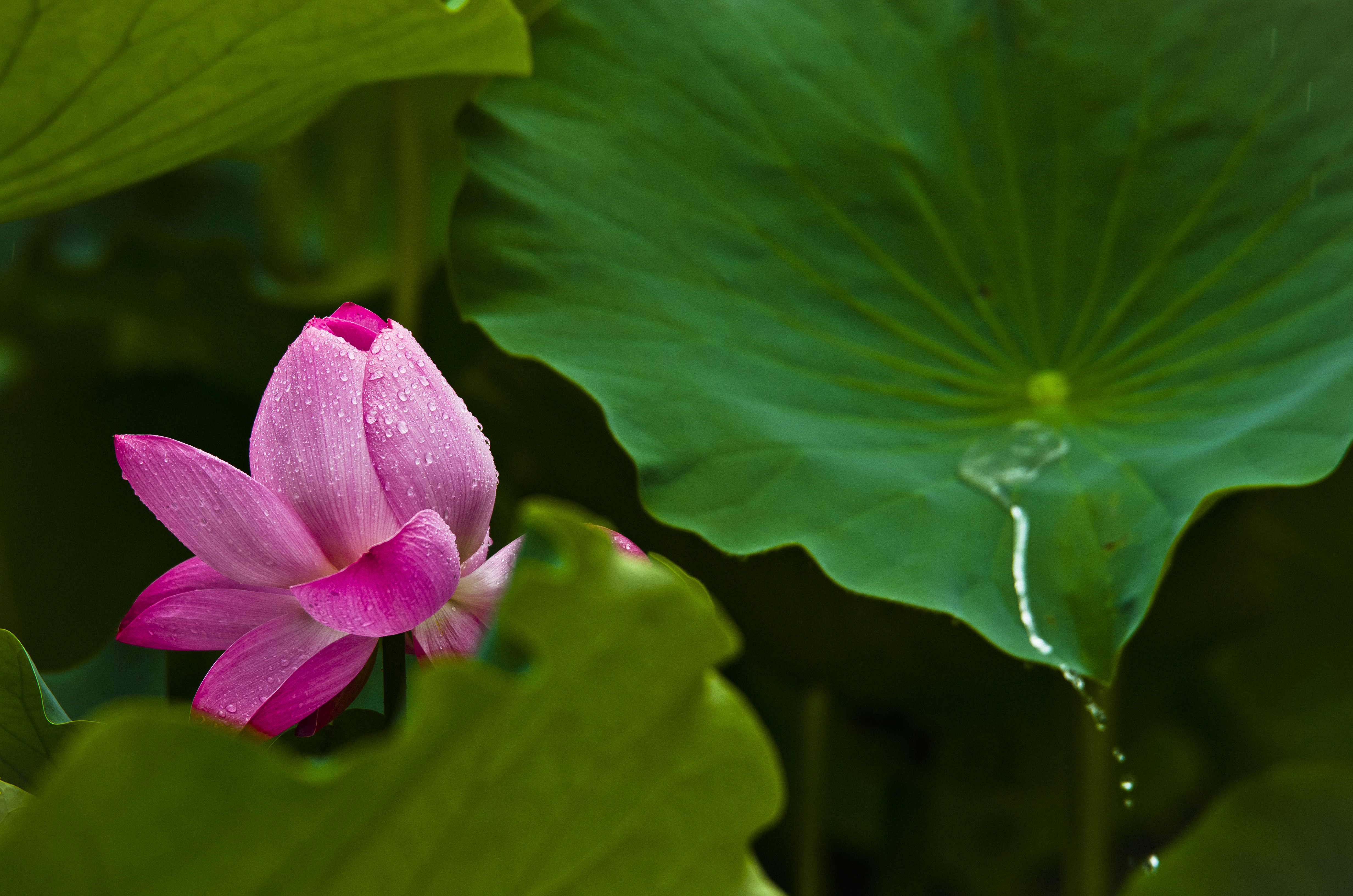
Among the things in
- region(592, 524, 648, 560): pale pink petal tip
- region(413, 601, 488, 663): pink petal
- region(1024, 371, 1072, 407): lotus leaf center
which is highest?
region(592, 524, 648, 560): pale pink petal tip

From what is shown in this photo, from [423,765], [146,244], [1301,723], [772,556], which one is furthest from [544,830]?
[1301,723]

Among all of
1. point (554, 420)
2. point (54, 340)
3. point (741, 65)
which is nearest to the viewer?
point (741, 65)

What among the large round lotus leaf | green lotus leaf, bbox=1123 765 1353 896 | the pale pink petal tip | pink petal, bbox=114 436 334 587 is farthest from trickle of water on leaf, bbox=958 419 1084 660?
pink petal, bbox=114 436 334 587

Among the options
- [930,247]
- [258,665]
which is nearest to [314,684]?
[258,665]

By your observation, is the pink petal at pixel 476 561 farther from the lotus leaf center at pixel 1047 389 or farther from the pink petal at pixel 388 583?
the lotus leaf center at pixel 1047 389

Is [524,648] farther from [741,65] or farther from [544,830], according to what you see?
[741,65]

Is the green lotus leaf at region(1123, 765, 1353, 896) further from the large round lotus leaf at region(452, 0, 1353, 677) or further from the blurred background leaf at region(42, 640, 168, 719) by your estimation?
the blurred background leaf at region(42, 640, 168, 719)

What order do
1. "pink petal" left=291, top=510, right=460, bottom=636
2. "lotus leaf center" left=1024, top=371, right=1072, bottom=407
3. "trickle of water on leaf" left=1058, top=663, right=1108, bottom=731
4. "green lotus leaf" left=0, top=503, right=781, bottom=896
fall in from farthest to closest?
1. "lotus leaf center" left=1024, top=371, right=1072, bottom=407
2. "trickle of water on leaf" left=1058, top=663, right=1108, bottom=731
3. "pink petal" left=291, top=510, right=460, bottom=636
4. "green lotus leaf" left=0, top=503, right=781, bottom=896
